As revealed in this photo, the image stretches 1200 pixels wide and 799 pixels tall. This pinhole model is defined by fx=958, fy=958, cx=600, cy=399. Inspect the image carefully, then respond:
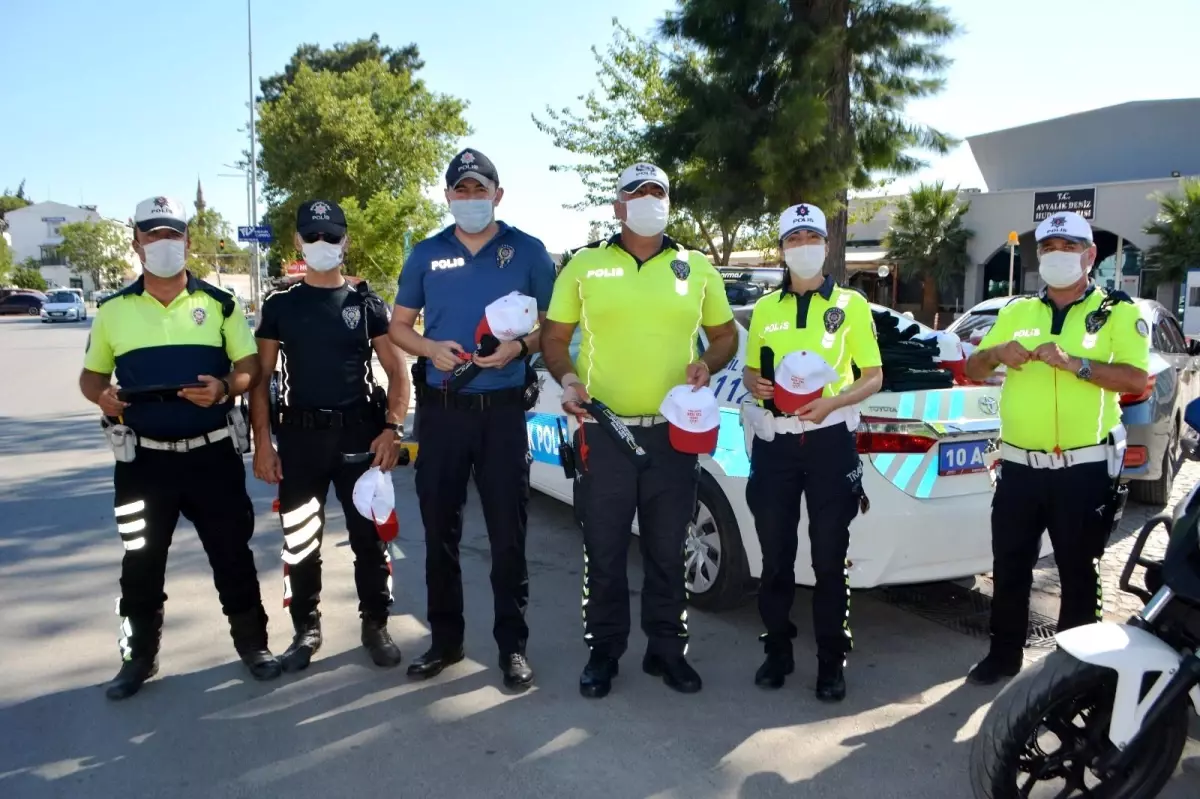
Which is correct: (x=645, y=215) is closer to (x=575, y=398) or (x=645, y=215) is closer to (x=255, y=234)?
(x=575, y=398)

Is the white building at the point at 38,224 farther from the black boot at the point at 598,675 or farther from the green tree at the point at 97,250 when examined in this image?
the black boot at the point at 598,675

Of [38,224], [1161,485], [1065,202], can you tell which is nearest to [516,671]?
[1161,485]

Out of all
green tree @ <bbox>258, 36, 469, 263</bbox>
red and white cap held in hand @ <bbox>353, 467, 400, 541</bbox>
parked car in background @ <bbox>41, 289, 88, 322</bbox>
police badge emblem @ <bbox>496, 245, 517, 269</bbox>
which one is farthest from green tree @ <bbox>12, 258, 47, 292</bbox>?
police badge emblem @ <bbox>496, 245, 517, 269</bbox>

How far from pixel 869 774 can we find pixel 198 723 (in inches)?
95.9

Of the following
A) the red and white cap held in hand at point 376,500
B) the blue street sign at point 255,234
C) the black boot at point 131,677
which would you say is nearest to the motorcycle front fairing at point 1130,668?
the red and white cap held in hand at point 376,500

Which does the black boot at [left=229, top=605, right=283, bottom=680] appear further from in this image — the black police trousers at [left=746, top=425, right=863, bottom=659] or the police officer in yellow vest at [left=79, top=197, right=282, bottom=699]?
the black police trousers at [left=746, top=425, right=863, bottom=659]

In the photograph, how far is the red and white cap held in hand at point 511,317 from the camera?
3.68 metres

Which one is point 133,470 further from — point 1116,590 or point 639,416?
point 1116,590

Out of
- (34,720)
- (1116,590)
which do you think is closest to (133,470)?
(34,720)

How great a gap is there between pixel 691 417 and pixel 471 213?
1229 mm

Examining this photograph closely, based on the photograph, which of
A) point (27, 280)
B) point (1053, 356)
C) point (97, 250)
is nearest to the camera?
point (1053, 356)

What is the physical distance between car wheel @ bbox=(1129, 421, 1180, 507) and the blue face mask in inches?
214

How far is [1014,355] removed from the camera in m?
3.71

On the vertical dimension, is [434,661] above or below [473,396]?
below
